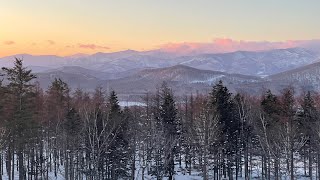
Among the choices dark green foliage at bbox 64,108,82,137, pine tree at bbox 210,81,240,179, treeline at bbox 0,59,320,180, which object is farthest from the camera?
dark green foliage at bbox 64,108,82,137

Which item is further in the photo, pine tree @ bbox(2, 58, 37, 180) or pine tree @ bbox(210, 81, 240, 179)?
pine tree @ bbox(210, 81, 240, 179)

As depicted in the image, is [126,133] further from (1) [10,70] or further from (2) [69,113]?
(1) [10,70]

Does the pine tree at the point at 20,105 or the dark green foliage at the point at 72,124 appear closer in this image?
the pine tree at the point at 20,105

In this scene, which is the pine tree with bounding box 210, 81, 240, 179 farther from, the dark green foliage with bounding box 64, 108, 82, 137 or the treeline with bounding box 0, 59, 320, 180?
the dark green foliage with bounding box 64, 108, 82, 137

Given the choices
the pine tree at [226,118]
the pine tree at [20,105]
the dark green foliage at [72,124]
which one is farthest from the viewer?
the dark green foliage at [72,124]

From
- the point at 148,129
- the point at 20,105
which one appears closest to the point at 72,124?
the point at 148,129

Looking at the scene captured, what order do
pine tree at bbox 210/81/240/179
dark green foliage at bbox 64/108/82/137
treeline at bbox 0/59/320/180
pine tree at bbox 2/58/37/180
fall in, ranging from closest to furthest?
pine tree at bbox 2/58/37/180 < treeline at bbox 0/59/320/180 < pine tree at bbox 210/81/240/179 < dark green foliage at bbox 64/108/82/137

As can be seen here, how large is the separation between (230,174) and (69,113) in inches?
770

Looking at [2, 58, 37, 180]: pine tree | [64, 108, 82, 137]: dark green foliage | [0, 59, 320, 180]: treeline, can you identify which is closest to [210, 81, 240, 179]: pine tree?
[0, 59, 320, 180]: treeline

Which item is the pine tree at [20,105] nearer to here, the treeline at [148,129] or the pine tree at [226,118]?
the treeline at [148,129]

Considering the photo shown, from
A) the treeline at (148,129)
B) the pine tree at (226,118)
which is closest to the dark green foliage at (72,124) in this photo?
the treeline at (148,129)

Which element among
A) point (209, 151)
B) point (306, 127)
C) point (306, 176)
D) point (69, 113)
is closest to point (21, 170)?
point (69, 113)

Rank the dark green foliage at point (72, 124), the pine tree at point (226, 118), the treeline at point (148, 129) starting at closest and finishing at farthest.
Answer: the treeline at point (148, 129), the pine tree at point (226, 118), the dark green foliage at point (72, 124)

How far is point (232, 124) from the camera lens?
1764 inches
